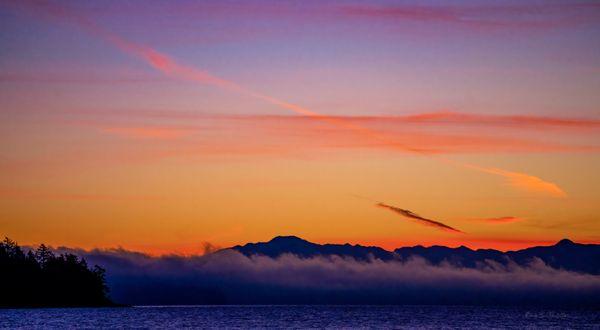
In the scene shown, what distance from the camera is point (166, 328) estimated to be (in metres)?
192

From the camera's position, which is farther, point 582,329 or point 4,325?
point 582,329

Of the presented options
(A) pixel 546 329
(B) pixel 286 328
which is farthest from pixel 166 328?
(A) pixel 546 329

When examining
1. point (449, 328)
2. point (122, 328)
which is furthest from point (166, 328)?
point (449, 328)

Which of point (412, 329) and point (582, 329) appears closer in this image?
point (412, 329)

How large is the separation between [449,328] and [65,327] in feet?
277

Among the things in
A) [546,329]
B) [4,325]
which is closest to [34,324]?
[4,325]

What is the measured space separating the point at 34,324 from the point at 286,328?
56202 millimetres

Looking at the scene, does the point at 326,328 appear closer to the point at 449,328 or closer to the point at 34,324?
the point at 449,328

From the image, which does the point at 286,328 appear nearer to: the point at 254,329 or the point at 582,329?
the point at 254,329

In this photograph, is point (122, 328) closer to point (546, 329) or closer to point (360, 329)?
point (360, 329)

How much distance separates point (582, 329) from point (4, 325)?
12980 cm

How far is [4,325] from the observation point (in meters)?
186

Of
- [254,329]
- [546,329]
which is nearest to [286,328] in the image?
[254,329]

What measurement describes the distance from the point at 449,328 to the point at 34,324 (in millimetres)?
93053
